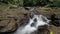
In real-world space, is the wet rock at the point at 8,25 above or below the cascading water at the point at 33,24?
above

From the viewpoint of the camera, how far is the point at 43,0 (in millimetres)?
14922

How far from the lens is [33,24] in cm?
961

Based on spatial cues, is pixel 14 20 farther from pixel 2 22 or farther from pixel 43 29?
pixel 43 29

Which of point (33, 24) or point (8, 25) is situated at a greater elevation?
point (8, 25)

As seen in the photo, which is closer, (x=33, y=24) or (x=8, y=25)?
(x=8, y=25)

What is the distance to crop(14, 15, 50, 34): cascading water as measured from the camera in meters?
8.88

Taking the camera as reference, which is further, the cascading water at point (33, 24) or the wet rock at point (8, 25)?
the cascading water at point (33, 24)

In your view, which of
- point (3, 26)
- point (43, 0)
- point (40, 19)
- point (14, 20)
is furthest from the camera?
point (43, 0)

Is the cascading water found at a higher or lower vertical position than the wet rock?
lower

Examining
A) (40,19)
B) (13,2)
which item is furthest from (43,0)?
(40,19)

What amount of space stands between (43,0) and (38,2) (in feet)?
1.43

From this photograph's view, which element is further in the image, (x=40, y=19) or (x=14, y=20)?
(x=40, y=19)

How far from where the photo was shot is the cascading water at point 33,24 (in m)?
8.88

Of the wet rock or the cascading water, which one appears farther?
the cascading water
